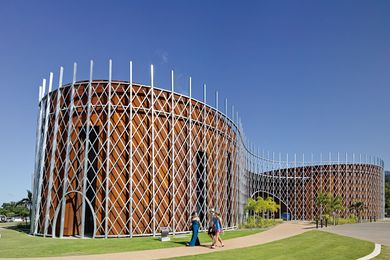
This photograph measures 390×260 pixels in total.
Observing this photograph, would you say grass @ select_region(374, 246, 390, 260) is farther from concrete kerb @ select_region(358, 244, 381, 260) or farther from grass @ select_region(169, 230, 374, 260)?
grass @ select_region(169, 230, 374, 260)

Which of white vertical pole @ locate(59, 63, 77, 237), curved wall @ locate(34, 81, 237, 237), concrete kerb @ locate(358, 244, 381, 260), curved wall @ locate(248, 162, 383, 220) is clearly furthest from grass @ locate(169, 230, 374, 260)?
curved wall @ locate(248, 162, 383, 220)

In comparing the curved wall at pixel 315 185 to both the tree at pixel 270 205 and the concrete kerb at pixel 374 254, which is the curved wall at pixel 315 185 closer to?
the tree at pixel 270 205

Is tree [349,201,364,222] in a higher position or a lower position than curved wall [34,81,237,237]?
lower

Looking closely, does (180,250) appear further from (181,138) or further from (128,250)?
(181,138)

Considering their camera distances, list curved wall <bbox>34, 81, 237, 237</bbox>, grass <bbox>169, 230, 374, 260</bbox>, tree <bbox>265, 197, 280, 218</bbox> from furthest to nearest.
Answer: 1. tree <bbox>265, 197, 280, 218</bbox>
2. curved wall <bbox>34, 81, 237, 237</bbox>
3. grass <bbox>169, 230, 374, 260</bbox>

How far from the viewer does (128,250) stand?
12609mm

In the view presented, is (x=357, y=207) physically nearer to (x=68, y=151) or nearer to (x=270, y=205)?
(x=270, y=205)

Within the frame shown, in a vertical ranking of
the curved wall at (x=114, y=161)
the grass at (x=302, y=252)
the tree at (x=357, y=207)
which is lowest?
the tree at (x=357, y=207)

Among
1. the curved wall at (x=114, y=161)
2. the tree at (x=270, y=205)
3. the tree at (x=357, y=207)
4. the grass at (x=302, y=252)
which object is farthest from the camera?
the tree at (x=357, y=207)

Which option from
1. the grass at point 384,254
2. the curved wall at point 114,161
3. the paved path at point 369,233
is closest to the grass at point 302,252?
the grass at point 384,254

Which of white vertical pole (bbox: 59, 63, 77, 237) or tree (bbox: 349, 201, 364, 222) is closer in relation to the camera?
white vertical pole (bbox: 59, 63, 77, 237)

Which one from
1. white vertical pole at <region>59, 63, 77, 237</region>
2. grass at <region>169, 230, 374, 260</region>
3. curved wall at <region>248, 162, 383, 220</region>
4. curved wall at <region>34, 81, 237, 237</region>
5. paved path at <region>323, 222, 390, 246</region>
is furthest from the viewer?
curved wall at <region>248, 162, 383, 220</region>

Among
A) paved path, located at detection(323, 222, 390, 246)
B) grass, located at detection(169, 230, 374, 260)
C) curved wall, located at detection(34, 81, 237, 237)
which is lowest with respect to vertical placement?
paved path, located at detection(323, 222, 390, 246)

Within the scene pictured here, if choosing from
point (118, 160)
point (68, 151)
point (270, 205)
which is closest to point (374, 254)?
point (118, 160)
